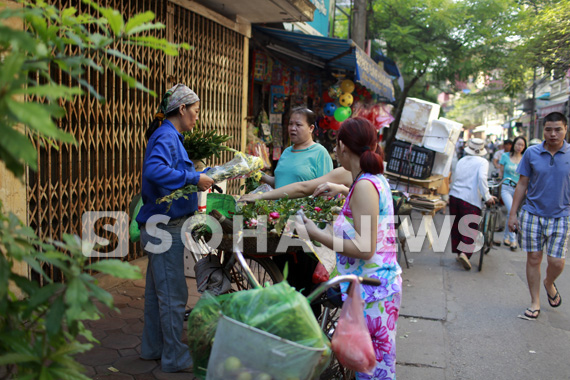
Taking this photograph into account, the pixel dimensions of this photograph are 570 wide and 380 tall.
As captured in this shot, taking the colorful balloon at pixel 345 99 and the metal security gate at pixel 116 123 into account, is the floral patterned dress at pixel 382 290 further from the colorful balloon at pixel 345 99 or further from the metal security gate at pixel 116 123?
the colorful balloon at pixel 345 99

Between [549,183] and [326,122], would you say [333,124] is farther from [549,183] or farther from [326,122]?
[549,183]

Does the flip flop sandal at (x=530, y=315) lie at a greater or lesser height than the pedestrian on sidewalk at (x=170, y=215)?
lesser

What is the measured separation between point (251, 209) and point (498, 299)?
12.9 feet

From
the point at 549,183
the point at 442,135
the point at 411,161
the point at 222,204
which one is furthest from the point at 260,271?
the point at 442,135

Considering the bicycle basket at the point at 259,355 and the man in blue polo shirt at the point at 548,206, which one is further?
the man in blue polo shirt at the point at 548,206

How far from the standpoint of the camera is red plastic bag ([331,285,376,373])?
6.76 ft

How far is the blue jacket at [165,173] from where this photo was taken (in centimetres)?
319

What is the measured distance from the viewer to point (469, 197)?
292 inches

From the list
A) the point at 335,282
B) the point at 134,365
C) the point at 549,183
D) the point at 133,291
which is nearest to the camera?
the point at 335,282

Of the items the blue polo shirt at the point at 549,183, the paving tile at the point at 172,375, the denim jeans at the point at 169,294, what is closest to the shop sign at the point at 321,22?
the blue polo shirt at the point at 549,183

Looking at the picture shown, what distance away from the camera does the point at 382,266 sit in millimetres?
2662

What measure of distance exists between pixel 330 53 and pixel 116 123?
5.71m

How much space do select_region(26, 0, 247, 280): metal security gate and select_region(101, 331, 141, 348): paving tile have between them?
96cm

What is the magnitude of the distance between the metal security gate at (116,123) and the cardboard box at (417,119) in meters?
3.55
